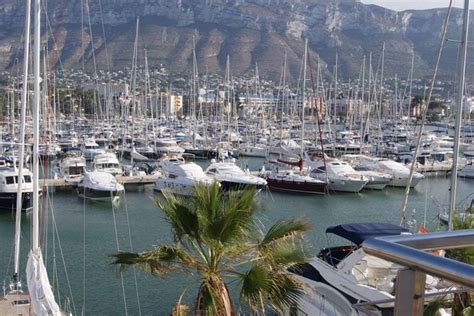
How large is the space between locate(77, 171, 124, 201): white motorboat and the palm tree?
96.2ft

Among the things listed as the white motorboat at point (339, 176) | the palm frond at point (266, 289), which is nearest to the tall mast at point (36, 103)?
the palm frond at point (266, 289)

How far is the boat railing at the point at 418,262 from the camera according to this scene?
1.54m

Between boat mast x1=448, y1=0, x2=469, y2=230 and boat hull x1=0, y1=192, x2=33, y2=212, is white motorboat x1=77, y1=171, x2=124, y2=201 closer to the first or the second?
boat hull x1=0, y1=192, x2=33, y2=212

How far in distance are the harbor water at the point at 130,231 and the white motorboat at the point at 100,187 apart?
0.59 metres

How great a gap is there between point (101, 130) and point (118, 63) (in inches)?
3897

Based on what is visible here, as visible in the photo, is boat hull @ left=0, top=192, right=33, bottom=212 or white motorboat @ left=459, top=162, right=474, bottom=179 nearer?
boat hull @ left=0, top=192, right=33, bottom=212

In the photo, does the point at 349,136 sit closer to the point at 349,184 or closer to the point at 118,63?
the point at 349,184

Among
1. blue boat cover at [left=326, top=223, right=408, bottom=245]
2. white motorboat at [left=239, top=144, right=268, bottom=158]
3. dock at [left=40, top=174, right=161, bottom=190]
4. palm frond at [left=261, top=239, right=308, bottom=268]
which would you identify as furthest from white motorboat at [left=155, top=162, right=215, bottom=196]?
palm frond at [left=261, top=239, right=308, bottom=268]

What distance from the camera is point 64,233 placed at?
94.5ft

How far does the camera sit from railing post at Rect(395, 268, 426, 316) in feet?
5.36

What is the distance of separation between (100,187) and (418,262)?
3614 centimetres

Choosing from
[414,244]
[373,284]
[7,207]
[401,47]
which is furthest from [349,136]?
[401,47]

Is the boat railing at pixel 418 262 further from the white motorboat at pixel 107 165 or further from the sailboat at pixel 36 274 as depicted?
the white motorboat at pixel 107 165

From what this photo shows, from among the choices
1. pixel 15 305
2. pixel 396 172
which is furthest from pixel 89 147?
pixel 15 305
